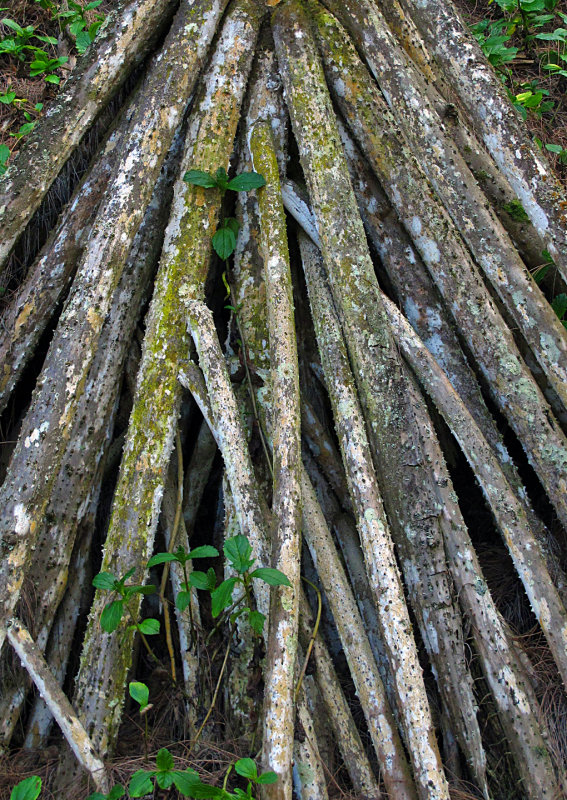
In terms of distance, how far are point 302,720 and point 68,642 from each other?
3.27 feet

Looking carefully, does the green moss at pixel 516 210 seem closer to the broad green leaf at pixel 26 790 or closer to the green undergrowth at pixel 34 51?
the broad green leaf at pixel 26 790

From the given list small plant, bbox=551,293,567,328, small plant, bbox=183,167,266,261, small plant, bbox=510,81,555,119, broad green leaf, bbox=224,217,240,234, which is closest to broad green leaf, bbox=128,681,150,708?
small plant, bbox=183,167,266,261

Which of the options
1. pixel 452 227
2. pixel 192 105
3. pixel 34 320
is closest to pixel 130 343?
pixel 34 320

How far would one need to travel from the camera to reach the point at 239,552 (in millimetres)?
2008

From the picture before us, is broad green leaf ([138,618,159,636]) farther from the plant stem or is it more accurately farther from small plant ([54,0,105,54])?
small plant ([54,0,105,54])

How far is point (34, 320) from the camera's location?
2.82 m

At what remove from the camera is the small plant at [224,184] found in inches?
106

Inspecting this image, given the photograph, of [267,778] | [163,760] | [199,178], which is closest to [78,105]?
[199,178]

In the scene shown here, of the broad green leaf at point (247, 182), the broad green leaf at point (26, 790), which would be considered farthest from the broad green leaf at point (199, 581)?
the broad green leaf at point (247, 182)

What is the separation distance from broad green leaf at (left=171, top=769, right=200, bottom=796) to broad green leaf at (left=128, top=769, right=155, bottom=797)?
2.6 inches

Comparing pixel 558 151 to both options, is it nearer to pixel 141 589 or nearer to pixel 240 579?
pixel 240 579

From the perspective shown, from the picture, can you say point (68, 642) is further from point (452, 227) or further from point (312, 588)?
point (452, 227)

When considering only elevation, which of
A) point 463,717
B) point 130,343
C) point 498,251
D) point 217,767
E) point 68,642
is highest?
point 498,251

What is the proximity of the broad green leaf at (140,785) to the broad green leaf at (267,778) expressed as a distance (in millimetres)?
288
